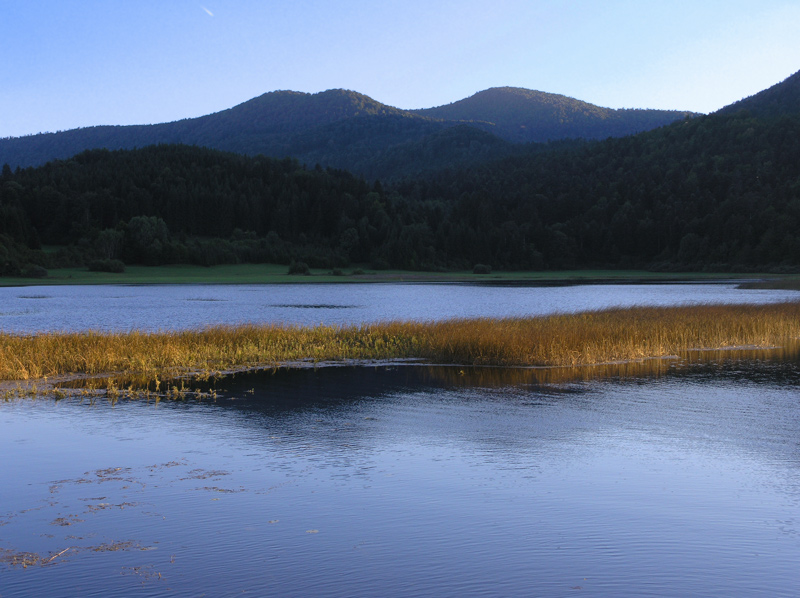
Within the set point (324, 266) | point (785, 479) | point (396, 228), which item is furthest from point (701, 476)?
point (396, 228)

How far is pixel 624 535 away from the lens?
369 inches

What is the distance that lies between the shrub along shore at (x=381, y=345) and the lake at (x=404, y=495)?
4.83 meters

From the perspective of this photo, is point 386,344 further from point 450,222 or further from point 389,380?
point 450,222

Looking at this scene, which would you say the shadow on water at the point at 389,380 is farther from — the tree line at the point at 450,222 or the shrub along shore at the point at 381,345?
the tree line at the point at 450,222

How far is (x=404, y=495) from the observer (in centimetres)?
1102

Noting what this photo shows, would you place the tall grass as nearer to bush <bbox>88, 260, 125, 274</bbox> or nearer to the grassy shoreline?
the grassy shoreline

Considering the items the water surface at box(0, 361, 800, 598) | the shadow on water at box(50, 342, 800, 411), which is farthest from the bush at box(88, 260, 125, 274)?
the water surface at box(0, 361, 800, 598)

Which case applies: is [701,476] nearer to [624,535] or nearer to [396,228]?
[624,535]

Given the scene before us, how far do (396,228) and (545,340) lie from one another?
154307mm

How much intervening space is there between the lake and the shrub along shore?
4.83 metres

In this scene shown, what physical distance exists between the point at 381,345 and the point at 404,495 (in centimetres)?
1833

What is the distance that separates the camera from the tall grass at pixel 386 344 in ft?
78.7

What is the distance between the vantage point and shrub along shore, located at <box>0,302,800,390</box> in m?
23.9

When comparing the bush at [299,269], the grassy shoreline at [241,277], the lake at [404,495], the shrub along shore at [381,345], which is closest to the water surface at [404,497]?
the lake at [404,495]
